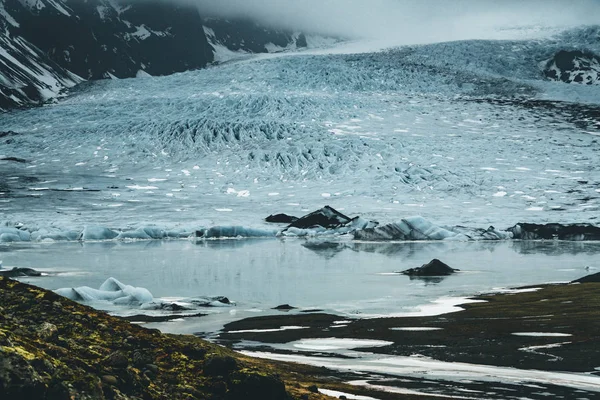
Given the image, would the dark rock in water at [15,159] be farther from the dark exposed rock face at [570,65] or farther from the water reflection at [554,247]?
the dark exposed rock face at [570,65]

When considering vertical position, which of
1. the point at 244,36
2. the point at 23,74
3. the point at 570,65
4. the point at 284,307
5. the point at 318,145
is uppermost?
the point at 244,36

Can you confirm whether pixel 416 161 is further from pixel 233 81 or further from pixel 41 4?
pixel 41 4

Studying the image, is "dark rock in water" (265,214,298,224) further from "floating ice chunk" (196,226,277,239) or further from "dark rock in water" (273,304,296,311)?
"dark rock in water" (273,304,296,311)

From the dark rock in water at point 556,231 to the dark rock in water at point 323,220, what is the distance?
4.93 m

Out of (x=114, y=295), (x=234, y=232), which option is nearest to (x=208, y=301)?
(x=114, y=295)

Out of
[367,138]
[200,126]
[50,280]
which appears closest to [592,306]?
[50,280]

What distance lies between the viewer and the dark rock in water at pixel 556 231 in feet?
74.8

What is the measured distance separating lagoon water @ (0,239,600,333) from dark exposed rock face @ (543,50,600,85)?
34.1 metres

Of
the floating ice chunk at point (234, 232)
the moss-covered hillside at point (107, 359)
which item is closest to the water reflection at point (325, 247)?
the floating ice chunk at point (234, 232)

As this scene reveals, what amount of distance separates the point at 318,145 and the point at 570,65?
93.6 ft

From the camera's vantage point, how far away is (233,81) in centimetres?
4756

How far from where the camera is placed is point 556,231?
23.4 metres

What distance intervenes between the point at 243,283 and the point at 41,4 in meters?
93.7

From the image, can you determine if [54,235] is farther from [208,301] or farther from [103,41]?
[103,41]
